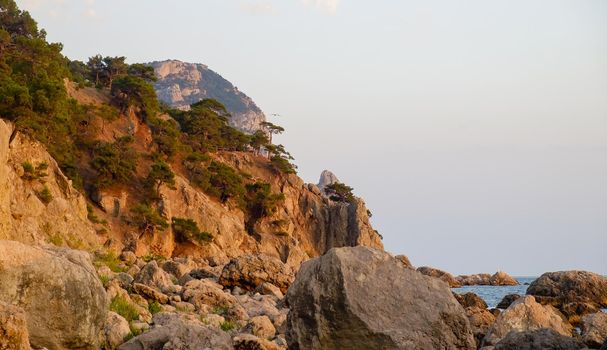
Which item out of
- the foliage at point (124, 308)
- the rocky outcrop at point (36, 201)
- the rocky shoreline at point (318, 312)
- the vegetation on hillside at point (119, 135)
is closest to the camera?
the rocky shoreline at point (318, 312)

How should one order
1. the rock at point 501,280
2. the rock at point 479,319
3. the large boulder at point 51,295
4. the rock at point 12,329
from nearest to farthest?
the rock at point 12,329 → the large boulder at point 51,295 → the rock at point 479,319 → the rock at point 501,280

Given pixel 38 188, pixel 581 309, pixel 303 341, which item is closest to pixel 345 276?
pixel 303 341

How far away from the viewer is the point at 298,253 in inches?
3211

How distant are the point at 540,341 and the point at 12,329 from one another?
6.95 m

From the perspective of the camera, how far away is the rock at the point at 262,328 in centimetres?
1526

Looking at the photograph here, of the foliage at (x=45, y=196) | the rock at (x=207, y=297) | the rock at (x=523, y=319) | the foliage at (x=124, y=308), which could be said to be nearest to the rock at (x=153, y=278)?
the rock at (x=207, y=297)

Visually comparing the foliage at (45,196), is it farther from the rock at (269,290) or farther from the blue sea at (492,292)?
the blue sea at (492,292)

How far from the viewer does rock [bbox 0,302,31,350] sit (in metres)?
8.30

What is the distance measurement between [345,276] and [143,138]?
70.4 metres

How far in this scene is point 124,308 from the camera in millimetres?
15961

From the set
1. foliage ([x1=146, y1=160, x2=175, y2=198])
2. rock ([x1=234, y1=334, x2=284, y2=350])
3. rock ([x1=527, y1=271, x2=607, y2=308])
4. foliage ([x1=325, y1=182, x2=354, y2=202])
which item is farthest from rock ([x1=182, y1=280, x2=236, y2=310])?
foliage ([x1=325, y1=182, x2=354, y2=202])

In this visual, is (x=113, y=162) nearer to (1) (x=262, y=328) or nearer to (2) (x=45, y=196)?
(2) (x=45, y=196)

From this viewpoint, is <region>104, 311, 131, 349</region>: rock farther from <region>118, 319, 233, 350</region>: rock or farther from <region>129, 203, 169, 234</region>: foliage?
<region>129, 203, 169, 234</region>: foliage

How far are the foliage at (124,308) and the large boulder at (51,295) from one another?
3.94 meters
